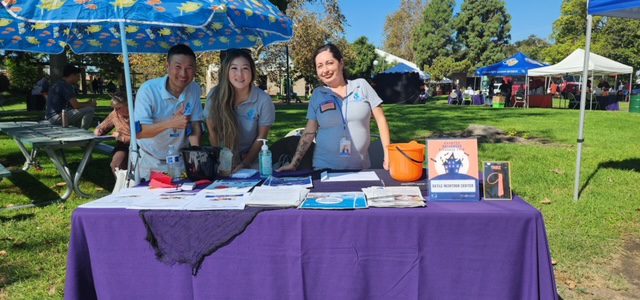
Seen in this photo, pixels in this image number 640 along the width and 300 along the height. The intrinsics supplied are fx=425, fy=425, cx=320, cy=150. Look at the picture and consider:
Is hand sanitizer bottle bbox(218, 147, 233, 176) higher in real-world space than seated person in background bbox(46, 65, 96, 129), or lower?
lower

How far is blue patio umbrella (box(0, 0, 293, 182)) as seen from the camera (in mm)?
2117

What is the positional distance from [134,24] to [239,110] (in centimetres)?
91

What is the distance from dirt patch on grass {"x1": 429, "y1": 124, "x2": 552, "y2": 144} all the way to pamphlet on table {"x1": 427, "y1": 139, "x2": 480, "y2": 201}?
6921mm

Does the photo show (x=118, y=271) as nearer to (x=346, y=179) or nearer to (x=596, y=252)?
(x=346, y=179)

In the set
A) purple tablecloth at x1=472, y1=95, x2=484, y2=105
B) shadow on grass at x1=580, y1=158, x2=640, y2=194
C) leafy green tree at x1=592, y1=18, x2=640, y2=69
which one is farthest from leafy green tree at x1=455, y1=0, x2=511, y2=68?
shadow on grass at x1=580, y1=158, x2=640, y2=194

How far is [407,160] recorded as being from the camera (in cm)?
243

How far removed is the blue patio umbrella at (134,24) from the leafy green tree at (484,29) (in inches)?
1744

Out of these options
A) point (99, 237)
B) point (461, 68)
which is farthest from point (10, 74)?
point (461, 68)

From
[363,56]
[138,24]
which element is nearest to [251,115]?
[138,24]

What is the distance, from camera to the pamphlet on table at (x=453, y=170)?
82.0 inches

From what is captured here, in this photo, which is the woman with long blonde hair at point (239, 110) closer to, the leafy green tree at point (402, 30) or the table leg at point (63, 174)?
the table leg at point (63, 174)

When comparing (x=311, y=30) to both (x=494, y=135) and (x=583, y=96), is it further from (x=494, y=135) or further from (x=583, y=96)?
(x=583, y=96)

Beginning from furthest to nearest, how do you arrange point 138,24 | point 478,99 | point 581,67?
1. point 478,99
2. point 581,67
3. point 138,24

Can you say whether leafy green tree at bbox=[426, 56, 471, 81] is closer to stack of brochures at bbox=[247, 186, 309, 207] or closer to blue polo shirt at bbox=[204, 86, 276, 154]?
blue polo shirt at bbox=[204, 86, 276, 154]
